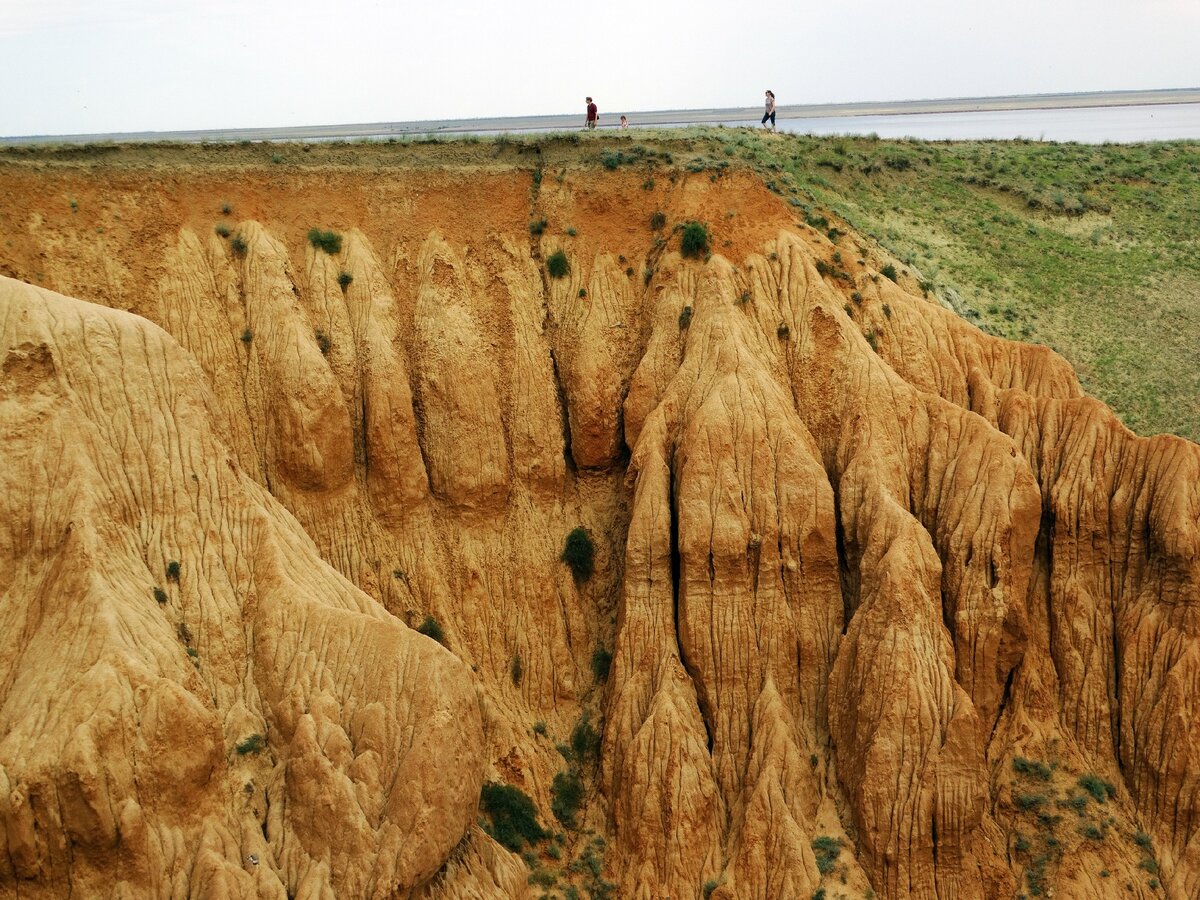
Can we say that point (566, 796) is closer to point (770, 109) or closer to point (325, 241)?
point (325, 241)

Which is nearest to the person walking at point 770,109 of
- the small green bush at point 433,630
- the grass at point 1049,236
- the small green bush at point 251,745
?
the grass at point 1049,236

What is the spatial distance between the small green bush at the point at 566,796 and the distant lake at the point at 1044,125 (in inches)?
1273

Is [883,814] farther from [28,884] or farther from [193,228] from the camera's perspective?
[193,228]

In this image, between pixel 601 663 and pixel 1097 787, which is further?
pixel 601 663

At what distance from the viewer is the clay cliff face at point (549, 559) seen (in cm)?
2520

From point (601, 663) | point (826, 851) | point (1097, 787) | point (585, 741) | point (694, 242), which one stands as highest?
point (694, 242)

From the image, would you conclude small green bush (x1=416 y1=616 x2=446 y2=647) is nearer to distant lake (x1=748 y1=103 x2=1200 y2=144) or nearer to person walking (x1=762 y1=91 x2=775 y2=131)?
person walking (x1=762 y1=91 x2=775 y2=131)

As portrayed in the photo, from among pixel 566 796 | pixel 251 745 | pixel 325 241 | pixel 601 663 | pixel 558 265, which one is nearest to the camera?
pixel 251 745

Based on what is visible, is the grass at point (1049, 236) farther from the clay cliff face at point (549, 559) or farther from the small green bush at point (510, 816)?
the small green bush at point (510, 816)

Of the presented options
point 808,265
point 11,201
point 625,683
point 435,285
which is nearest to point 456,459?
point 435,285

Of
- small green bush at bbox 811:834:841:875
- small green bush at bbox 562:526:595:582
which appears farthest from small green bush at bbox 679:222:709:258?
small green bush at bbox 811:834:841:875

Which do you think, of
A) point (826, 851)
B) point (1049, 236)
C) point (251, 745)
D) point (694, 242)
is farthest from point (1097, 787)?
point (1049, 236)

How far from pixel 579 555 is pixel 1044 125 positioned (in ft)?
194

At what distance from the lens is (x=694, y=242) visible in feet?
114
